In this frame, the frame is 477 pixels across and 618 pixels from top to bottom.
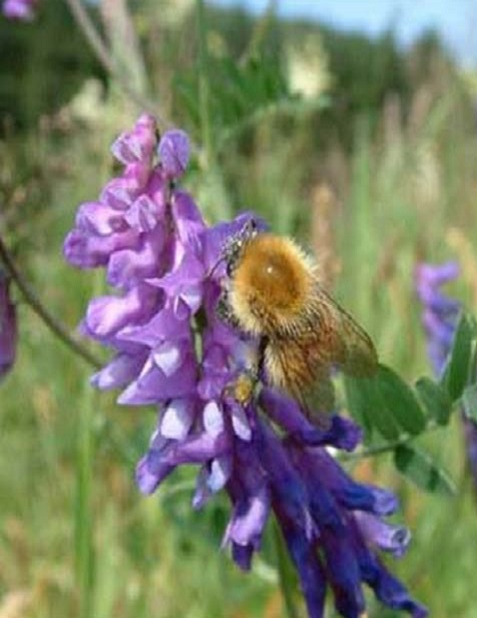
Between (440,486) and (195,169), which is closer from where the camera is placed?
(440,486)

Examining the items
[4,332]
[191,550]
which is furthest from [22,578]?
[4,332]

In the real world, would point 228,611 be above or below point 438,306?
below

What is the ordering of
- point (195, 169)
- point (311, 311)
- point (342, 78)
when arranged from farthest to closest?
1. point (342, 78)
2. point (195, 169)
3. point (311, 311)

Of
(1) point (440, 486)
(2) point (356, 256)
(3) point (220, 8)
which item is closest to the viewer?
(1) point (440, 486)

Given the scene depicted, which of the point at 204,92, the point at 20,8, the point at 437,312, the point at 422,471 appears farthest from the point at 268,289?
the point at 20,8

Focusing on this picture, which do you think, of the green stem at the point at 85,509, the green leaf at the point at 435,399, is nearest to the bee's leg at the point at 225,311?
the green leaf at the point at 435,399

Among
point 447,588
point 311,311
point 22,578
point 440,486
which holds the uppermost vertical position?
point 311,311

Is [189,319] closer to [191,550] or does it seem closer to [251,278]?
[251,278]

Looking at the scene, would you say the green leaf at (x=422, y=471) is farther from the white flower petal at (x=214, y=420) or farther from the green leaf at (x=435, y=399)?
the white flower petal at (x=214, y=420)
